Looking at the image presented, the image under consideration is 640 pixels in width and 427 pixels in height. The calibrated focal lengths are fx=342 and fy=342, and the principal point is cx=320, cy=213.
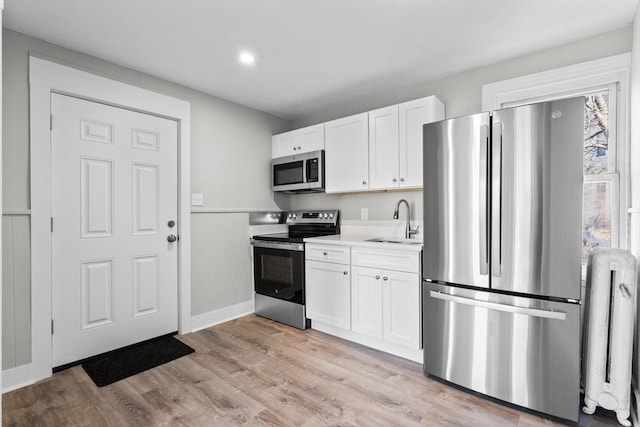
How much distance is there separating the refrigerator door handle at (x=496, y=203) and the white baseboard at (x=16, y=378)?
3.13m

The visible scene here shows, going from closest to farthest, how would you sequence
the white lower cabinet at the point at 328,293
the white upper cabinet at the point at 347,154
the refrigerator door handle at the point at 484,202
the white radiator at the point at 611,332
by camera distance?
the white radiator at the point at 611,332, the refrigerator door handle at the point at 484,202, the white lower cabinet at the point at 328,293, the white upper cabinet at the point at 347,154

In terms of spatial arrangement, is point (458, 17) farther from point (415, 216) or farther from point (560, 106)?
point (415, 216)

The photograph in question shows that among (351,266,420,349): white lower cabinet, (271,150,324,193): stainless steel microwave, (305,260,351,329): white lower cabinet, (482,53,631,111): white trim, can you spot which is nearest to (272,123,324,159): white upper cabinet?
(271,150,324,193): stainless steel microwave

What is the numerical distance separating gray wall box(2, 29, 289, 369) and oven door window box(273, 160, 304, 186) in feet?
0.41

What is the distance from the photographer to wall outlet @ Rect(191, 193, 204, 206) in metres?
3.28

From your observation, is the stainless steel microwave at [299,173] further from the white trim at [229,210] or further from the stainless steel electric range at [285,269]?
the stainless steel electric range at [285,269]

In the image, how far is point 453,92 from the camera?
299 cm

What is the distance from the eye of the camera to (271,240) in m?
3.55

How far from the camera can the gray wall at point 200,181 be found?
89.3 inches

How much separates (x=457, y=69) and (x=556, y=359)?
2263mm

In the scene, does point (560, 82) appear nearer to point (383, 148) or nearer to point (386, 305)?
point (383, 148)

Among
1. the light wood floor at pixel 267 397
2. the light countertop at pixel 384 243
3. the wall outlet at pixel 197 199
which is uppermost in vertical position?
the wall outlet at pixel 197 199

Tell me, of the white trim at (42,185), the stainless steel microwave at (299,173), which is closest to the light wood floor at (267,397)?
the white trim at (42,185)

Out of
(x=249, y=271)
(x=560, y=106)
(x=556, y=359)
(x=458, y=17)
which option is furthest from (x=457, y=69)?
(x=249, y=271)
